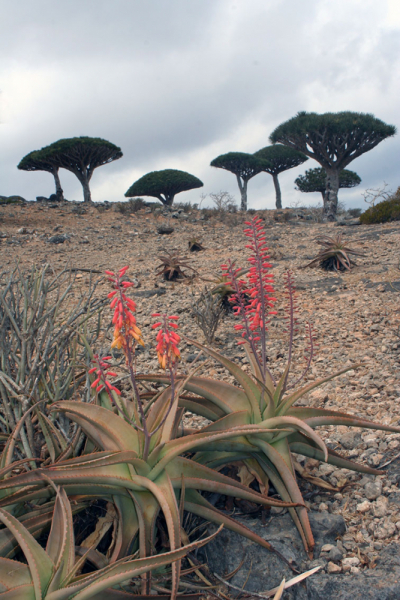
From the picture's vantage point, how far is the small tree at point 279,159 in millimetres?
33000

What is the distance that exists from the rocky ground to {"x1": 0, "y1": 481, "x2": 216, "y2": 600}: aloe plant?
85cm

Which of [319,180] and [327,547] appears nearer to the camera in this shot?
[327,547]

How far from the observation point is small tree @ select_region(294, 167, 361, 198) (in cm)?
3528

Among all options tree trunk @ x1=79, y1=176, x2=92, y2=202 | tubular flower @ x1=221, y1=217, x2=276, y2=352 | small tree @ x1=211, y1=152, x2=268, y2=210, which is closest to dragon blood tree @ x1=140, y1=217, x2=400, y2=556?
tubular flower @ x1=221, y1=217, x2=276, y2=352

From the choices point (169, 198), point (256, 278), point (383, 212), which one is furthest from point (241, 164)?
point (256, 278)

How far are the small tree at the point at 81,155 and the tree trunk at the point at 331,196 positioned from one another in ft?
44.8

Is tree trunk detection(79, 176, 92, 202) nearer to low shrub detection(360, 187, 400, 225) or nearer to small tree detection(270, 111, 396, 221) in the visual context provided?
small tree detection(270, 111, 396, 221)

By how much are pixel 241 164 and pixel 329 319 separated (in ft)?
96.6

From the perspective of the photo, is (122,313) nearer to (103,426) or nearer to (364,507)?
(103,426)

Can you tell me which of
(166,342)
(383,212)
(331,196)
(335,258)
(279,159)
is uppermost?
(279,159)

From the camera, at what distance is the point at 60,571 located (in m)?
1.21


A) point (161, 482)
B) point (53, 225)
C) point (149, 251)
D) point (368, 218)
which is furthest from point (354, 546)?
point (53, 225)

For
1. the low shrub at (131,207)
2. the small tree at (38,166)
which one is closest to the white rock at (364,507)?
the low shrub at (131,207)

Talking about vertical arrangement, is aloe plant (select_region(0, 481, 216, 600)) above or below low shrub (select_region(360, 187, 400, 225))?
below
